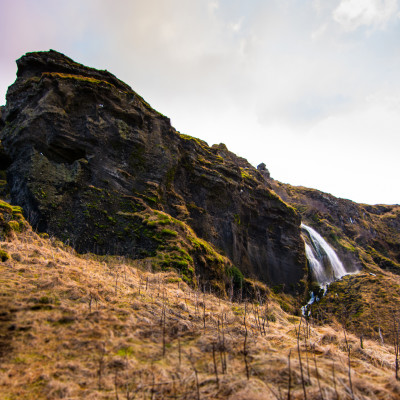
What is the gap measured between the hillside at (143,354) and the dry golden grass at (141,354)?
0.09 feet

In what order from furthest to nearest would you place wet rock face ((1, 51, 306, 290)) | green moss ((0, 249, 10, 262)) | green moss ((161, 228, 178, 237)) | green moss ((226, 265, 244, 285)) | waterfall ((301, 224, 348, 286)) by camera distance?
1. waterfall ((301, 224, 348, 286))
2. green moss ((226, 265, 244, 285))
3. green moss ((161, 228, 178, 237))
4. wet rock face ((1, 51, 306, 290))
5. green moss ((0, 249, 10, 262))

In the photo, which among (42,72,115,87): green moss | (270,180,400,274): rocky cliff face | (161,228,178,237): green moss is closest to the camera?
(161,228,178,237): green moss

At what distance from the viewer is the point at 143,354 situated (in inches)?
309

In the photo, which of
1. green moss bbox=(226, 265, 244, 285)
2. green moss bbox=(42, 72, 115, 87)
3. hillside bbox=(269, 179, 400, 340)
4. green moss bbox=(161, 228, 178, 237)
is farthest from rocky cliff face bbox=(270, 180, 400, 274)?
green moss bbox=(42, 72, 115, 87)

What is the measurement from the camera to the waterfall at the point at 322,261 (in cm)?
4951

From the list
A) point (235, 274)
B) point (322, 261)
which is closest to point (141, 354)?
point (235, 274)

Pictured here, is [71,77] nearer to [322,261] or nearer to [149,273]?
[149,273]

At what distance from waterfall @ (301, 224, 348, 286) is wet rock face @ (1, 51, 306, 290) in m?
7.38

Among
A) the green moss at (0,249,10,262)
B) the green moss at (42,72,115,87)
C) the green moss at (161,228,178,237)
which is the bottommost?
the green moss at (0,249,10,262)

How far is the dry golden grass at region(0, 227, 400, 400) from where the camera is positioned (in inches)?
247

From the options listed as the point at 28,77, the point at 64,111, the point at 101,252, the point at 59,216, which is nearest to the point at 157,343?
the point at 101,252

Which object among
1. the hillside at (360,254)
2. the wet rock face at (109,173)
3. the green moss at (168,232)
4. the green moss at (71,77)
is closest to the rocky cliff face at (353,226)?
the hillside at (360,254)

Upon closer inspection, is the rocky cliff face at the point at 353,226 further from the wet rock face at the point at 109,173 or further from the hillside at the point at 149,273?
the wet rock face at the point at 109,173

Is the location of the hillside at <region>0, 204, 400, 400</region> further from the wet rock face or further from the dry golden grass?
the wet rock face
